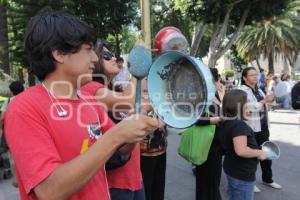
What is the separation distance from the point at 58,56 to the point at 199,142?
2.72m

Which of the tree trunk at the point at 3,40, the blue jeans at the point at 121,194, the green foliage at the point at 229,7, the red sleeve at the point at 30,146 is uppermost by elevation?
the green foliage at the point at 229,7

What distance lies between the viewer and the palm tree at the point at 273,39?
2822 centimetres

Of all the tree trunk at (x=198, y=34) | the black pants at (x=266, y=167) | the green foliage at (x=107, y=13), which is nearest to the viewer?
the black pants at (x=266, y=167)

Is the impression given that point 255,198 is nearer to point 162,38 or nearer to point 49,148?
point 162,38

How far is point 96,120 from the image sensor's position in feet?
5.52

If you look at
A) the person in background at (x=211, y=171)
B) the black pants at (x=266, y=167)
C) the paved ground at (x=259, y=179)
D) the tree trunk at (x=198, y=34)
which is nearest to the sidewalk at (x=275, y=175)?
the paved ground at (x=259, y=179)

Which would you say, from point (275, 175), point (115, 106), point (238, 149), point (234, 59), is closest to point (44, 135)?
point (115, 106)

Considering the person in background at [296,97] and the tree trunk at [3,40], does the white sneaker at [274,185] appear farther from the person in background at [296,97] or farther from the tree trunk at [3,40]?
the tree trunk at [3,40]

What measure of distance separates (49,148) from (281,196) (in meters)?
4.21

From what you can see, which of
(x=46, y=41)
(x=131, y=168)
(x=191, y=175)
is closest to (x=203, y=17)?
(x=191, y=175)

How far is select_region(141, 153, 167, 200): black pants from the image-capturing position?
353 cm

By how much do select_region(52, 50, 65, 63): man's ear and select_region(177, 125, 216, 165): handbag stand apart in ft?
8.75

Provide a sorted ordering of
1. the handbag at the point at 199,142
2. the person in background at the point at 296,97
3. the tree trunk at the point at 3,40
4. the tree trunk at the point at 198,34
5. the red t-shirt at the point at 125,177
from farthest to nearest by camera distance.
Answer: the tree trunk at the point at 198,34 < the tree trunk at the point at 3,40 < the handbag at the point at 199,142 < the person in background at the point at 296,97 < the red t-shirt at the point at 125,177

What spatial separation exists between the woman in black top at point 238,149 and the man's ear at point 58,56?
2251 millimetres
